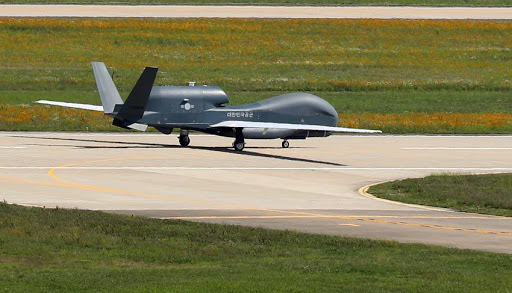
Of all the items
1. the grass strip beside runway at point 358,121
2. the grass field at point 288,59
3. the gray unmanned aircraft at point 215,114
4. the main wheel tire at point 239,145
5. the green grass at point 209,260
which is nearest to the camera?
the green grass at point 209,260

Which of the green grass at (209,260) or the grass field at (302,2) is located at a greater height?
the green grass at (209,260)

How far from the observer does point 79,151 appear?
59.8 m

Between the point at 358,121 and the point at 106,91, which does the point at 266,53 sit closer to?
the point at 358,121

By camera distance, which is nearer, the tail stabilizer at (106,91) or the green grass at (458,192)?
the green grass at (458,192)

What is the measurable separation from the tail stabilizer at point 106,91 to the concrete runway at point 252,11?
53.3 metres

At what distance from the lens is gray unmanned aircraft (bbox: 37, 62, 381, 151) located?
198ft

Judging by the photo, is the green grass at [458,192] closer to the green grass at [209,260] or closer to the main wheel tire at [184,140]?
the green grass at [209,260]

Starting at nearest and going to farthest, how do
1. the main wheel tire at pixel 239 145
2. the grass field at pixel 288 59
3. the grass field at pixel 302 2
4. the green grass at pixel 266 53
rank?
1. the main wheel tire at pixel 239 145
2. the grass field at pixel 288 59
3. the green grass at pixel 266 53
4. the grass field at pixel 302 2

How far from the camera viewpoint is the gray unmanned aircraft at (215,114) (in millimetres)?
60219

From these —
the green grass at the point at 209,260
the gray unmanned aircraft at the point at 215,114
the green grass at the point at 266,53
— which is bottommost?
the green grass at the point at 266,53

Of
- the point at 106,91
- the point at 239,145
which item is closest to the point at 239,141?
the point at 239,145

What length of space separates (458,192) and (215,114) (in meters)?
18.7

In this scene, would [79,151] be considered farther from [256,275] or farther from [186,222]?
[256,275]

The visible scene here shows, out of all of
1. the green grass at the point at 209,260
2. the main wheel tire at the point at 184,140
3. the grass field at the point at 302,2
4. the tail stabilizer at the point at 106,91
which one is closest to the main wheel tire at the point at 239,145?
the main wheel tire at the point at 184,140
